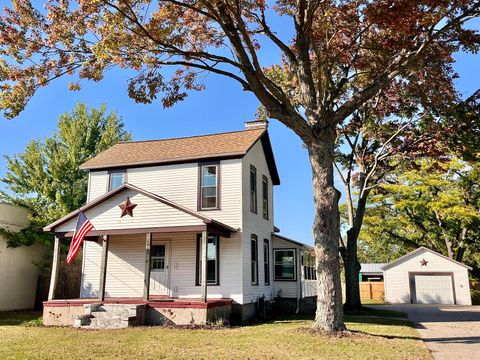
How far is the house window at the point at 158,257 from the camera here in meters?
16.4

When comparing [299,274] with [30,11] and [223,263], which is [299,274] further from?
[30,11]

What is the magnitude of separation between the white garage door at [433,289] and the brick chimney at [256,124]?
59.7ft

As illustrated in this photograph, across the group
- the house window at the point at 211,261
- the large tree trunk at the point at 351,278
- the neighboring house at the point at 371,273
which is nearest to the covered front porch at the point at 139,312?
the house window at the point at 211,261

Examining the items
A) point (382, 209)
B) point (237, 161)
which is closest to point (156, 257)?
point (237, 161)

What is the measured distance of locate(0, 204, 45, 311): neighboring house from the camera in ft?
62.6

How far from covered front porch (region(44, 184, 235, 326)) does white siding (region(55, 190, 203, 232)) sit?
49 millimetres

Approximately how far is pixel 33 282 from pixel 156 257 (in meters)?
8.33

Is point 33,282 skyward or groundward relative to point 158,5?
groundward

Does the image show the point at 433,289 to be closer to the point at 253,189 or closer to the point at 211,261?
the point at 253,189

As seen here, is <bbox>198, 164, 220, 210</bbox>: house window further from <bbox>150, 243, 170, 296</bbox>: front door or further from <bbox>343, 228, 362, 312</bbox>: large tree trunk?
<bbox>343, 228, 362, 312</bbox>: large tree trunk

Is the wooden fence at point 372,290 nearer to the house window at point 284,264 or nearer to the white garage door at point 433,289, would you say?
the white garage door at point 433,289

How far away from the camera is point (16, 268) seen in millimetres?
19828

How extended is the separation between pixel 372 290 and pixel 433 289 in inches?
265

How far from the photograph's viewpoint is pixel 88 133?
27594mm
